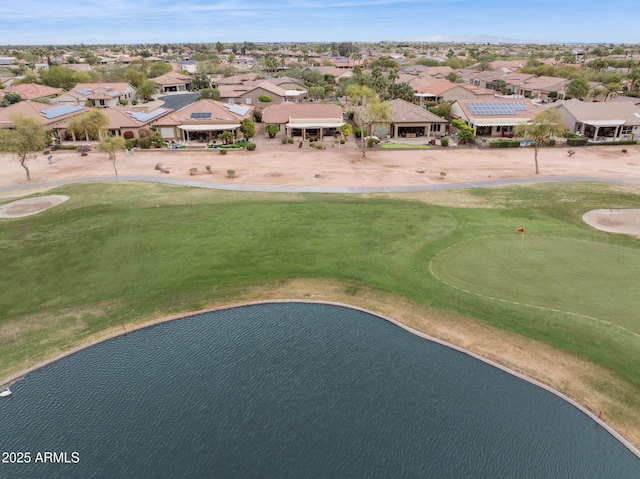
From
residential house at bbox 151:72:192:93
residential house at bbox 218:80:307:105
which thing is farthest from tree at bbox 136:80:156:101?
residential house at bbox 218:80:307:105

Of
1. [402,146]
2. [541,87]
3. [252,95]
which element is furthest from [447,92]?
[252,95]

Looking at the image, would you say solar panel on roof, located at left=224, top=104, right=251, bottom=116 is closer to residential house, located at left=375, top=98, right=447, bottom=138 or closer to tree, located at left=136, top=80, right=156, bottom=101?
residential house, located at left=375, top=98, right=447, bottom=138

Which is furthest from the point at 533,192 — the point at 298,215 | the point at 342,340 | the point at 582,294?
the point at 342,340

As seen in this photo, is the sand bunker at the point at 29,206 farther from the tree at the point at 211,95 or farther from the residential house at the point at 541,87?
the residential house at the point at 541,87

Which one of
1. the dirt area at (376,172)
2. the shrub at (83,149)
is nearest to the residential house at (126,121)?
the shrub at (83,149)

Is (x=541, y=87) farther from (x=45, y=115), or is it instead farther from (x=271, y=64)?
(x=45, y=115)

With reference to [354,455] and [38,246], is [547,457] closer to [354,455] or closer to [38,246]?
[354,455]
